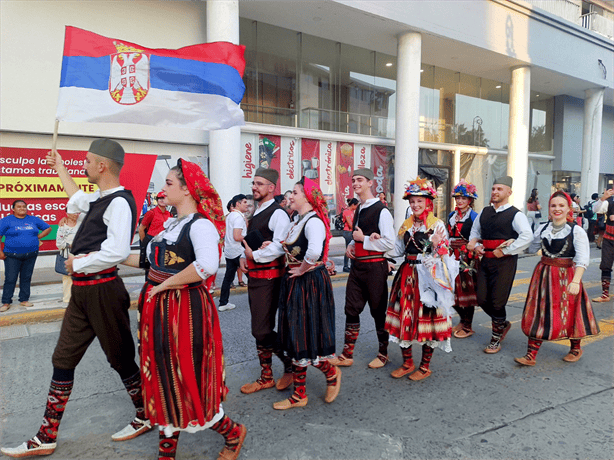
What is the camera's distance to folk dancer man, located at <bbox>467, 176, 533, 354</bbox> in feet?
16.2

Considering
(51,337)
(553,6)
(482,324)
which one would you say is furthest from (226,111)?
(553,6)

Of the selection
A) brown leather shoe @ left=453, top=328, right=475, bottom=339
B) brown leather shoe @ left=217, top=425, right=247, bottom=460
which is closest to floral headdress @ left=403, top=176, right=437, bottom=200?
brown leather shoe @ left=453, top=328, right=475, bottom=339

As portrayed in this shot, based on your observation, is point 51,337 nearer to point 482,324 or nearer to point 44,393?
point 44,393

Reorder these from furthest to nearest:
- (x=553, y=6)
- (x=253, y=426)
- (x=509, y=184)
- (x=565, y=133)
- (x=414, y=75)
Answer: (x=565, y=133)
(x=553, y=6)
(x=414, y=75)
(x=509, y=184)
(x=253, y=426)

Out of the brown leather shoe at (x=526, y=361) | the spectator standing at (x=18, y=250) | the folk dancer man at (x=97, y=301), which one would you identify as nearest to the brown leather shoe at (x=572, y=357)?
the brown leather shoe at (x=526, y=361)

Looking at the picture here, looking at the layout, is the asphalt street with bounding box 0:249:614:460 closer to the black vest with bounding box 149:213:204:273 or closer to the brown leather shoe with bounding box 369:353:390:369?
the brown leather shoe with bounding box 369:353:390:369

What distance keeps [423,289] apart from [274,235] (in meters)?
1.53

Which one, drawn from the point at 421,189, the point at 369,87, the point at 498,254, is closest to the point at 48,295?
the point at 421,189

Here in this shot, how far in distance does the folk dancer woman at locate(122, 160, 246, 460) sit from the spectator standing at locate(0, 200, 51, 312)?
Result: 5167 mm

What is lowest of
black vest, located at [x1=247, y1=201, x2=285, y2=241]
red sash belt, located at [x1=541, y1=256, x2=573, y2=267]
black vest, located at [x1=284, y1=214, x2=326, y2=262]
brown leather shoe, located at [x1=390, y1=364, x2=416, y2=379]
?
brown leather shoe, located at [x1=390, y1=364, x2=416, y2=379]

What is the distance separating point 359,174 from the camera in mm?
4391

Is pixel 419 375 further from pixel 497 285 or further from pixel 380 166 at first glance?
pixel 380 166

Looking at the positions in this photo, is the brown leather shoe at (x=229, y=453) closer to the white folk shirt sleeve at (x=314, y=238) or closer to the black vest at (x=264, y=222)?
the white folk shirt sleeve at (x=314, y=238)

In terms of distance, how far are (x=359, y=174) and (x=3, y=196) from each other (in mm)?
8867
